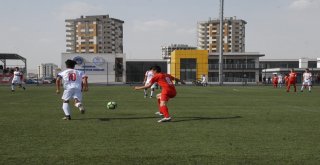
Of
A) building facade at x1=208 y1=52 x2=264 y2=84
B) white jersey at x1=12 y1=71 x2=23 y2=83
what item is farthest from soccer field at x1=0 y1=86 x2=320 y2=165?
building facade at x1=208 y1=52 x2=264 y2=84

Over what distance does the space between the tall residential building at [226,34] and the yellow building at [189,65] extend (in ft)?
347

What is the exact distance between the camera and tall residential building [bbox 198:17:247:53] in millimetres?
173125

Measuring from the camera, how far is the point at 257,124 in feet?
31.3

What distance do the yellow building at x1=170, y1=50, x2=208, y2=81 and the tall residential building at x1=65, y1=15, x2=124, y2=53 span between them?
91.3 meters

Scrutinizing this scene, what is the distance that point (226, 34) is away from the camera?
6841 inches

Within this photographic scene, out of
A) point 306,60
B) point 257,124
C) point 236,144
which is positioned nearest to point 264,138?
point 236,144

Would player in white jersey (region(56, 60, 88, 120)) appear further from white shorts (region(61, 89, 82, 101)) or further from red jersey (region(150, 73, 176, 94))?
red jersey (region(150, 73, 176, 94))

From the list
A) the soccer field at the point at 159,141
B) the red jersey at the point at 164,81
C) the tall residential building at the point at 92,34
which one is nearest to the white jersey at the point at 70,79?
the soccer field at the point at 159,141

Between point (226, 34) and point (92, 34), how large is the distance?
58.8 metres

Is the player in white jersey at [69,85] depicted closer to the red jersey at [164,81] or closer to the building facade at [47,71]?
the red jersey at [164,81]

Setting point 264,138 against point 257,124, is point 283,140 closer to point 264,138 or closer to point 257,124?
point 264,138

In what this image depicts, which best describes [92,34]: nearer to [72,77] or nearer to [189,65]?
[189,65]

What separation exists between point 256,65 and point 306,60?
19.0m

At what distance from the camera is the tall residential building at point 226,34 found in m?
173
